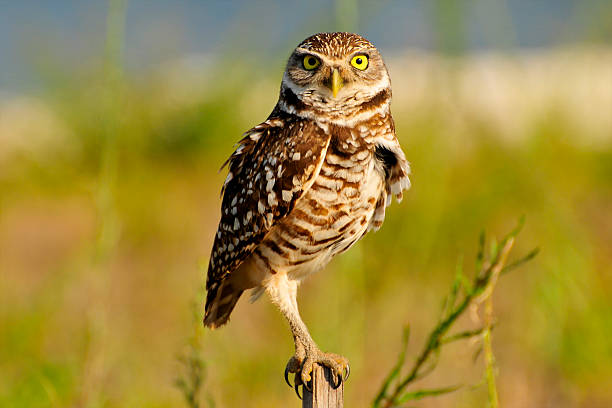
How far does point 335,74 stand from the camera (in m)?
2.59

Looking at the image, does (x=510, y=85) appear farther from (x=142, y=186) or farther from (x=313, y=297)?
(x=142, y=186)

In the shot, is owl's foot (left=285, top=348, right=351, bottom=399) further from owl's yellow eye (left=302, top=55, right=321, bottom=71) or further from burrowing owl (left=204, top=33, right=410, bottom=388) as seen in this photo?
owl's yellow eye (left=302, top=55, right=321, bottom=71)

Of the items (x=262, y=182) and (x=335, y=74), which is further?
(x=262, y=182)

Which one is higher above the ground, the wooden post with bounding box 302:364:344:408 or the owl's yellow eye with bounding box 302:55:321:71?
the owl's yellow eye with bounding box 302:55:321:71

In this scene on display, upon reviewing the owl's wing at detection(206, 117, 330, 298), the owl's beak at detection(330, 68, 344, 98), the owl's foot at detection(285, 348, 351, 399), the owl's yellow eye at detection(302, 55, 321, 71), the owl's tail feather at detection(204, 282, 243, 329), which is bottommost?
the owl's foot at detection(285, 348, 351, 399)

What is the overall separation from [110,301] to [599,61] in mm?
5283

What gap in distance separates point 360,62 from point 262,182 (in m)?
0.60

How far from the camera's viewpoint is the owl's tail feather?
10.4 feet

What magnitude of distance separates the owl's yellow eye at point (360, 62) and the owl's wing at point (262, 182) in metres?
0.29

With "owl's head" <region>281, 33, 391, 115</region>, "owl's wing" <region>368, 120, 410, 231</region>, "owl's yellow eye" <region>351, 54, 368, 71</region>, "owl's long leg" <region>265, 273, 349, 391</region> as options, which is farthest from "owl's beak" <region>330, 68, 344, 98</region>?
"owl's long leg" <region>265, 273, 349, 391</region>

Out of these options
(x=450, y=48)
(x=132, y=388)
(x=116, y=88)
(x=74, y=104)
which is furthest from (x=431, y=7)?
(x=74, y=104)

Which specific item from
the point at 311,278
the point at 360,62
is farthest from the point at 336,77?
the point at 311,278

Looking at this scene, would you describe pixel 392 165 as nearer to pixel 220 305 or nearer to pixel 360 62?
pixel 360 62

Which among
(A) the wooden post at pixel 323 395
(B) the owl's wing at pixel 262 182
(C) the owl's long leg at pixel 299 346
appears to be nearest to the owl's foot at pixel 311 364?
(C) the owl's long leg at pixel 299 346
